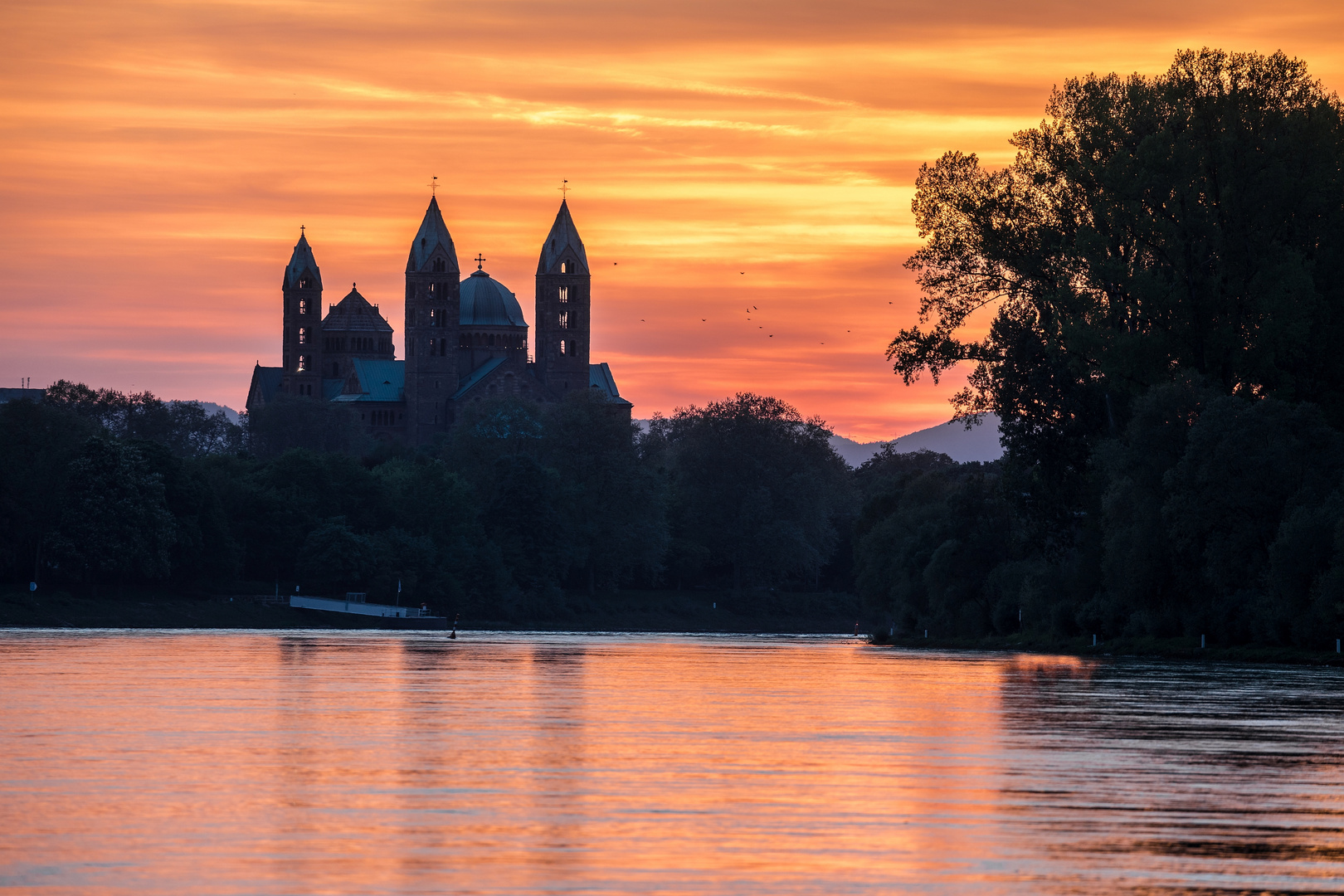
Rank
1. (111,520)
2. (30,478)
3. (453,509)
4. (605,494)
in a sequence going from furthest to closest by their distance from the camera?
(605,494) < (453,509) < (30,478) < (111,520)

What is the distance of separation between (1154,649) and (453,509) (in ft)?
306

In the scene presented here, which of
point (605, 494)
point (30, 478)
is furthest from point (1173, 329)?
point (605, 494)

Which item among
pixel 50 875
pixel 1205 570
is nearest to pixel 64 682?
pixel 50 875

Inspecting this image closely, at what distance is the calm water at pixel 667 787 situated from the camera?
19.8 metres

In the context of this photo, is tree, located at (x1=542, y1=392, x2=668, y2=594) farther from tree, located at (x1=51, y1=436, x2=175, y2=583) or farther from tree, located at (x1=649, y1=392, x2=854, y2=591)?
tree, located at (x1=51, y1=436, x2=175, y2=583)

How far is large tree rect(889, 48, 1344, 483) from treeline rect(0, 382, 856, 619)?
2854 inches

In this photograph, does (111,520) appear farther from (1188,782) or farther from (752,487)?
(1188,782)

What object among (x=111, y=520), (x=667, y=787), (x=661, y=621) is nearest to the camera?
(x=667, y=787)

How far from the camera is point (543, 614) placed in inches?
6294

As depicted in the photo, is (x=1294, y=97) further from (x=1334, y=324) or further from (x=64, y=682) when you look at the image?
(x=64, y=682)

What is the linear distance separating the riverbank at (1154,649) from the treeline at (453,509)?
62680 millimetres

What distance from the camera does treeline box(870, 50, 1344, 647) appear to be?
6812 centimetres

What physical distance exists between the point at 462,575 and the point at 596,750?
12459cm

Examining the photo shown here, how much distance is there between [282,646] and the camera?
89.9 metres
